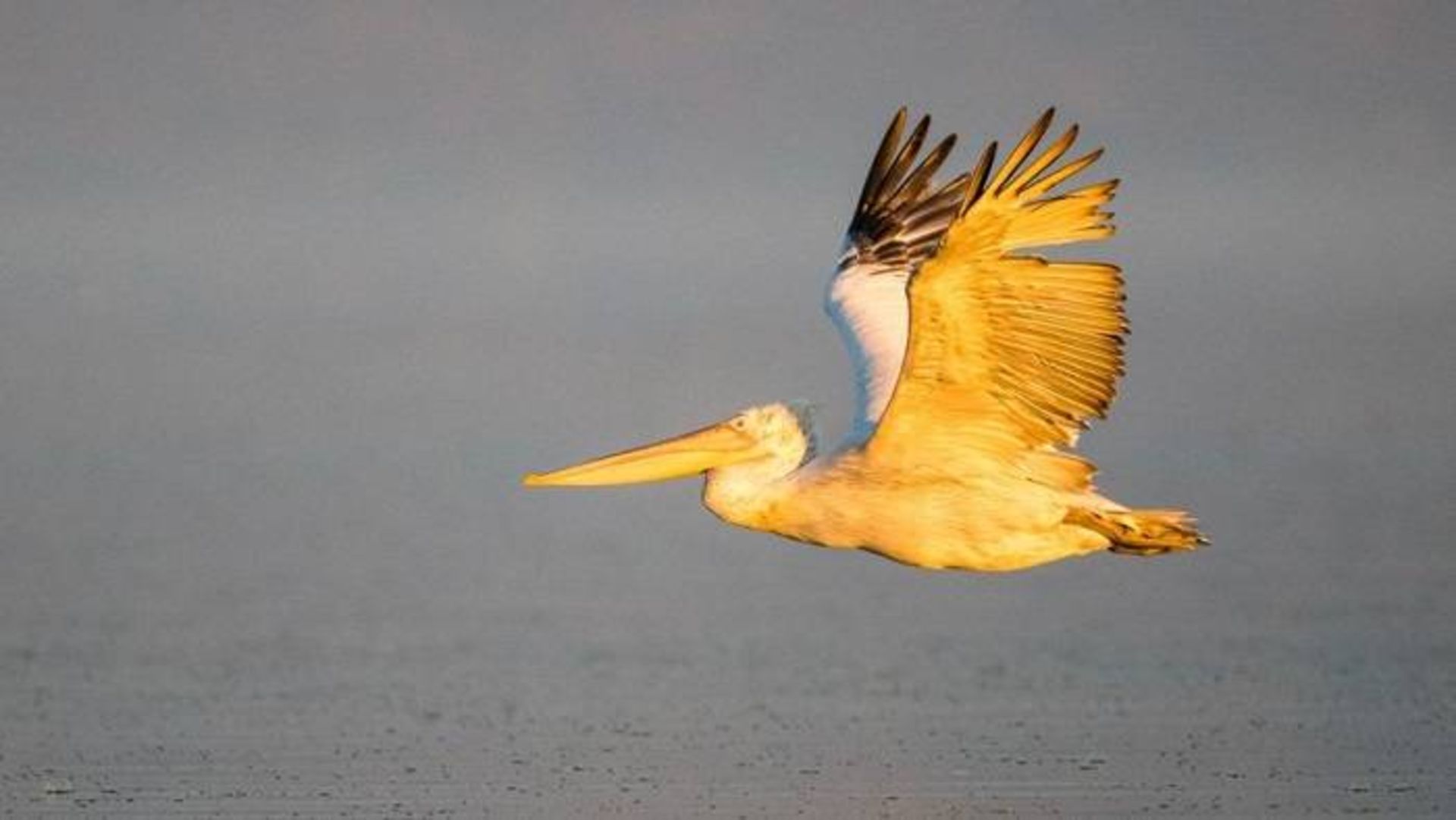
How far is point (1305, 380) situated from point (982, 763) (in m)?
11.9

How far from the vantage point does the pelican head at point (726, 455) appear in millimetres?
10438

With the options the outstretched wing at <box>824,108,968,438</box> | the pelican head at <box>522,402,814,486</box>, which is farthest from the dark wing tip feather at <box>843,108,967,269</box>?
the pelican head at <box>522,402,814,486</box>

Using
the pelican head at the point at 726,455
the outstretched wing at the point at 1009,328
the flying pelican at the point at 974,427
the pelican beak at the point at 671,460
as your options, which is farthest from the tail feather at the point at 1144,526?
the pelican beak at the point at 671,460

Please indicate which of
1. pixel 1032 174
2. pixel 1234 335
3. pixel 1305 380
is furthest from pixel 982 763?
pixel 1234 335

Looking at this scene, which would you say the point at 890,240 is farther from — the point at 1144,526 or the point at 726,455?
the point at 1144,526

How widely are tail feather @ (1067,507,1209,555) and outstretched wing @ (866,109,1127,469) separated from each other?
26 centimetres

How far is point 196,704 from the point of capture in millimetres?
11992

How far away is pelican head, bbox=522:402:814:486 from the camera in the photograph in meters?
10.4

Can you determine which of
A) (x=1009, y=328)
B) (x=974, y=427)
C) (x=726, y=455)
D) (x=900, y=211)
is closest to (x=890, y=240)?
(x=900, y=211)

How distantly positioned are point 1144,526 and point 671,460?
1464 millimetres

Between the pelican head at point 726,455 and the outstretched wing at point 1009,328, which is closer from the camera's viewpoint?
the outstretched wing at point 1009,328

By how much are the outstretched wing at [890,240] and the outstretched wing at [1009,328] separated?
3.14ft

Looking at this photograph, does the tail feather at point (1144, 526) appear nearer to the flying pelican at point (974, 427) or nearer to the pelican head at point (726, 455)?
the flying pelican at point (974, 427)

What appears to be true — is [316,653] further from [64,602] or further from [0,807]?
[0,807]
